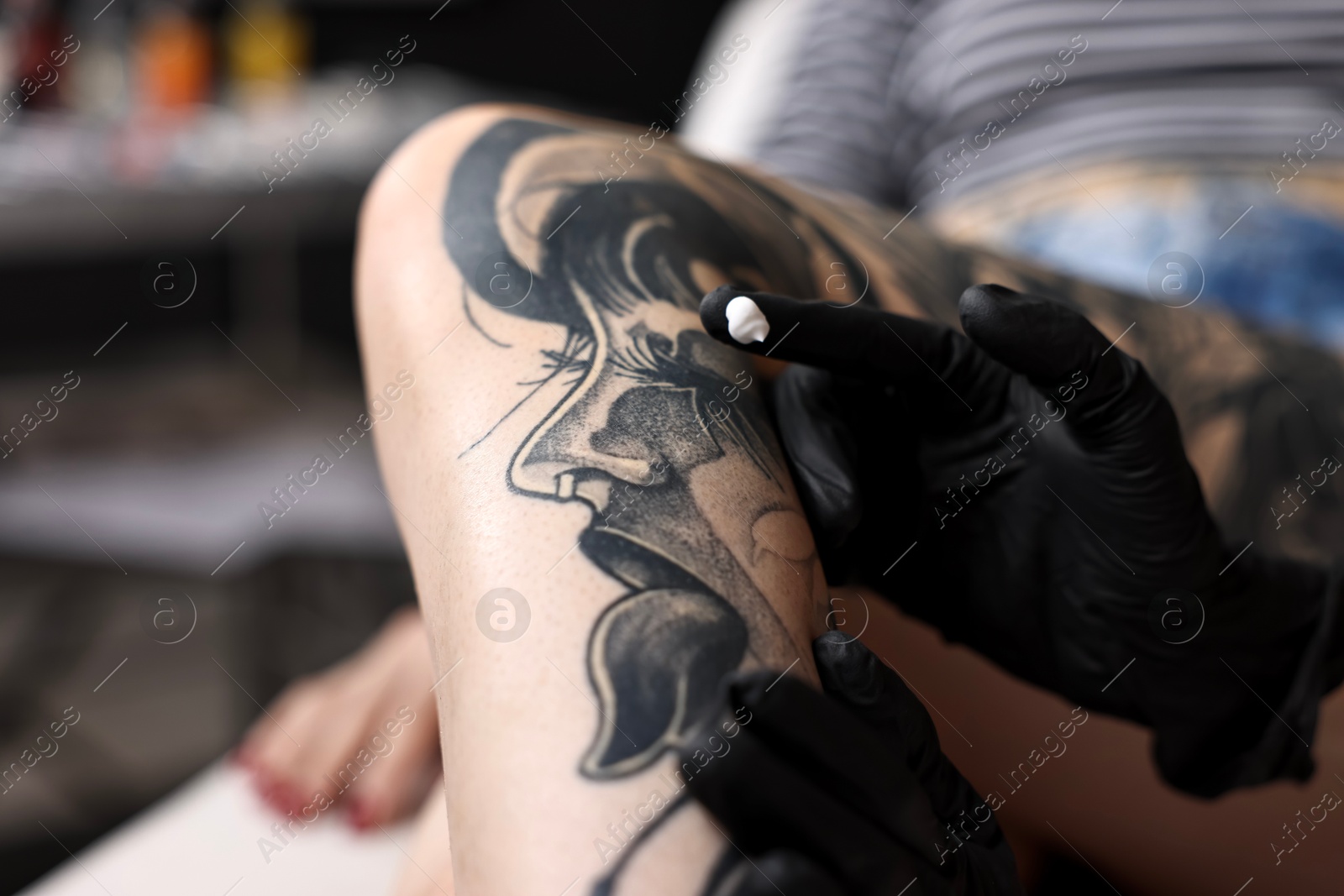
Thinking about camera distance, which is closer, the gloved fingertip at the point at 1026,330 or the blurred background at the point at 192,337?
the gloved fingertip at the point at 1026,330

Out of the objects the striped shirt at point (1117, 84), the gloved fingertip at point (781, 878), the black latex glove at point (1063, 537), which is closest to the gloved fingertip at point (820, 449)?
the black latex glove at point (1063, 537)

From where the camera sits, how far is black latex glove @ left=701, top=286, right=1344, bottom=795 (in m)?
0.46

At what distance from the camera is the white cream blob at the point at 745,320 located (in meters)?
0.41

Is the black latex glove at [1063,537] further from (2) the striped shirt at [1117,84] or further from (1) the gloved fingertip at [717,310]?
(2) the striped shirt at [1117,84]

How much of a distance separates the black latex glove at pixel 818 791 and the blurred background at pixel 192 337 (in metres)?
1.37

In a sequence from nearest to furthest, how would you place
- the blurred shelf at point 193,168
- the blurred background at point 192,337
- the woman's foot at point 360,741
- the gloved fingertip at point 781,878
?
1. the gloved fingertip at point 781,878
2. the woman's foot at point 360,741
3. the blurred background at point 192,337
4. the blurred shelf at point 193,168

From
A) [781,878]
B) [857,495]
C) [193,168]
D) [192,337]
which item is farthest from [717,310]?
[192,337]

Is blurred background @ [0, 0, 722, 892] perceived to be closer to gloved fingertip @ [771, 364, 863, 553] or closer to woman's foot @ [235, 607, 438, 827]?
woman's foot @ [235, 607, 438, 827]

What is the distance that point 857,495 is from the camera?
A: 45cm

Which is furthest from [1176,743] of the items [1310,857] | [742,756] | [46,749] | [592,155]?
[46,749]

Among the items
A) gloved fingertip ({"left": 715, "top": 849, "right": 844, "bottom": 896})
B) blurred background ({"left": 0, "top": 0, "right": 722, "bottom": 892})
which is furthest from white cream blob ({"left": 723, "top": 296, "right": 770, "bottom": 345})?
blurred background ({"left": 0, "top": 0, "right": 722, "bottom": 892})

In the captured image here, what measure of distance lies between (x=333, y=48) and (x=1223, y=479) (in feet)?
9.56

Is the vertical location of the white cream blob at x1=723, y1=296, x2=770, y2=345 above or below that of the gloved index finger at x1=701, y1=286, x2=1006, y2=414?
above

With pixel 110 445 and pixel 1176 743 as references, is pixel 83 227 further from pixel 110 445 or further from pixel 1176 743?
pixel 1176 743
